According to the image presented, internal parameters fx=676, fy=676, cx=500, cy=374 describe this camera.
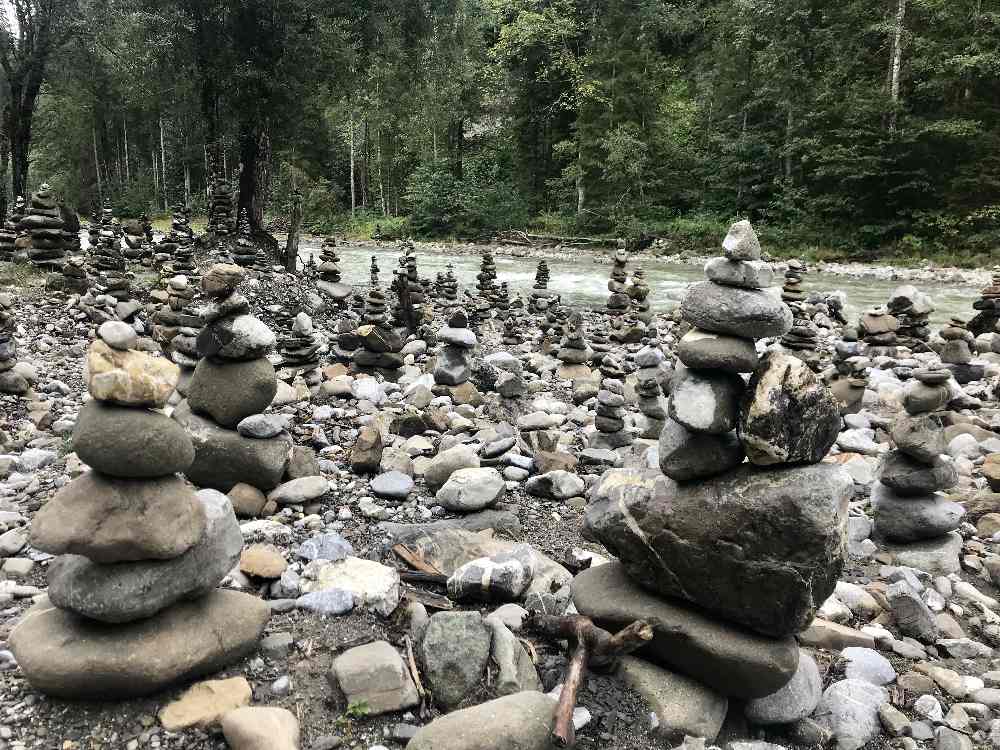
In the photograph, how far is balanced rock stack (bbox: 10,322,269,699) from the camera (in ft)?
9.56

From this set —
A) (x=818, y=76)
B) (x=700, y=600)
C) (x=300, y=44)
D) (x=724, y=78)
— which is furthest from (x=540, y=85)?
(x=700, y=600)

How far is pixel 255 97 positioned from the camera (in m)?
16.5

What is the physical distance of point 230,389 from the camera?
5.43 m

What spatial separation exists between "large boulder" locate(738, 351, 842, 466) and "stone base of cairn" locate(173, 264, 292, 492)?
3771 mm

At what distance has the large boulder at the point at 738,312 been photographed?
11.1 feet

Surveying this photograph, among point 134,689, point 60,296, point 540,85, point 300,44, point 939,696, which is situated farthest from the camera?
point 540,85

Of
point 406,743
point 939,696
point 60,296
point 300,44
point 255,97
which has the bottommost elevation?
point 939,696

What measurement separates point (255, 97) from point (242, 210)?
119 inches

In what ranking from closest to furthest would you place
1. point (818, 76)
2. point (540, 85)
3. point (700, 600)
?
point (700, 600) → point (818, 76) → point (540, 85)

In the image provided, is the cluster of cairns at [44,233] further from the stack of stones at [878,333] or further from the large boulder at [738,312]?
the stack of stones at [878,333]

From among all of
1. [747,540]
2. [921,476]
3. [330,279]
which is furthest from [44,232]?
[921,476]

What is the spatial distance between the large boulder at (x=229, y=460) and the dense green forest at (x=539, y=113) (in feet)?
44.5

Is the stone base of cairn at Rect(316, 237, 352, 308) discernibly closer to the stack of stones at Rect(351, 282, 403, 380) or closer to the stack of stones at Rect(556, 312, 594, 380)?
the stack of stones at Rect(351, 282, 403, 380)

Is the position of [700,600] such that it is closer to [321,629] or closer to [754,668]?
[754,668]
